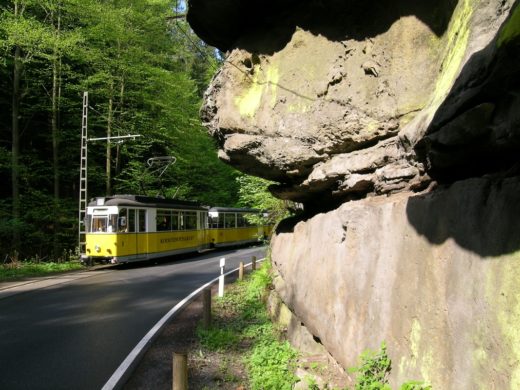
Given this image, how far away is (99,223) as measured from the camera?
1917 centimetres

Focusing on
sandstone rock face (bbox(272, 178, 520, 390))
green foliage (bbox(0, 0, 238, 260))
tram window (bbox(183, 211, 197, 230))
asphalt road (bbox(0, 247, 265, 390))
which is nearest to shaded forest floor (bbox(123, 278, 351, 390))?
sandstone rock face (bbox(272, 178, 520, 390))

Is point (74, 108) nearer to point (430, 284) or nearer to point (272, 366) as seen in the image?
point (272, 366)

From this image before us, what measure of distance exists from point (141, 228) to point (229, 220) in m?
11.0

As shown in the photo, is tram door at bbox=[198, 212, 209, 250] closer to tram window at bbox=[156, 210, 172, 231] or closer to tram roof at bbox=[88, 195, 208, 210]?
tram roof at bbox=[88, 195, 208, 210]

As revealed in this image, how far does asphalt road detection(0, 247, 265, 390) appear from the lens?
6309 millimetres

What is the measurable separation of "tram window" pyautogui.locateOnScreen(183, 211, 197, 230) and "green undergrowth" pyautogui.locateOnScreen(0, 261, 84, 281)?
6.26m

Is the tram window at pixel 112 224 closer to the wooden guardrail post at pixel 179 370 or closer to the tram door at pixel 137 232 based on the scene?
the tram door at pixel 137 232

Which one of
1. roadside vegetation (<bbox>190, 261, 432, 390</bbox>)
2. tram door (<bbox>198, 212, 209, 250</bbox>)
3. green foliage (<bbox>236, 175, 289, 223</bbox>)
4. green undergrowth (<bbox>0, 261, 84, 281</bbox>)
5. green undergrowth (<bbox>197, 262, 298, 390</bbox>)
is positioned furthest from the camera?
tram door (<bbox>198, 212, 209, 250</bbox>)

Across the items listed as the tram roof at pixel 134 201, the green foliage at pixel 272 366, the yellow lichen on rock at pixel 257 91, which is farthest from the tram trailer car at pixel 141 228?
the green foliage at pixel 272 366

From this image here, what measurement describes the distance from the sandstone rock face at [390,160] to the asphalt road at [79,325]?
3.04 m

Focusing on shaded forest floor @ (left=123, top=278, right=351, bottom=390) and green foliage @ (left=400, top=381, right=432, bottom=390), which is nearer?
green foliage @ (left=400, top=381, right=432, bottom=390)

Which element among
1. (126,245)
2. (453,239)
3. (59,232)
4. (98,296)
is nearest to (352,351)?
(453,239)

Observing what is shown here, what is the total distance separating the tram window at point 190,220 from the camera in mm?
24584

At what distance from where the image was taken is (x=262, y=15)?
7.76m
